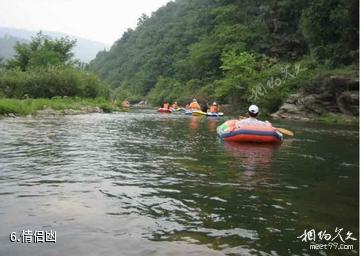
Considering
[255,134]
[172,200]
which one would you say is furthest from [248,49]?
[172,200]

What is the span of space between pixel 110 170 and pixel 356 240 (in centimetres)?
564

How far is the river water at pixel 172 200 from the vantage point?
17.0 feet

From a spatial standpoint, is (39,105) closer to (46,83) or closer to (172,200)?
(46,83)

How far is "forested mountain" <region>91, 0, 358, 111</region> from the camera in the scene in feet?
136

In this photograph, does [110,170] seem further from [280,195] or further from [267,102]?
[267,102]

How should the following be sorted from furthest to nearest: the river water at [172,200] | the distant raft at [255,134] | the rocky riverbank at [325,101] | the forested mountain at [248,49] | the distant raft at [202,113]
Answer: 1. the forested mountain at [248,49]
2. the rocky riverbank at [325,101]
3. the distant raft at [202,113]
4. the distant raft at [255,134]
5. the river water at [172,200]

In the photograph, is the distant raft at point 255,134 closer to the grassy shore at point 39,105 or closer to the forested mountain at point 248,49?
the grassy shore at point 39,105

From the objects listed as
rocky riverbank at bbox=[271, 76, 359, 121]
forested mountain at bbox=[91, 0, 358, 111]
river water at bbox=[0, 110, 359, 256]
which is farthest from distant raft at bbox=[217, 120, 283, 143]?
forested mountain at bbox=[91, 0, 358, 111]

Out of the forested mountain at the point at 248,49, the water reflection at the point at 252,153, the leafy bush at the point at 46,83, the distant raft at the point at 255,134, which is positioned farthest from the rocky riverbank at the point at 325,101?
the water reflection at the point at 252,153

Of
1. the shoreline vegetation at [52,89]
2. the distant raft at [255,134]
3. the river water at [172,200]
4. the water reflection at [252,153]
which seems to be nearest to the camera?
the river water at [172,200]

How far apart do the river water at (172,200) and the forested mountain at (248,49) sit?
31517mm

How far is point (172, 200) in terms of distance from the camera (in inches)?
279

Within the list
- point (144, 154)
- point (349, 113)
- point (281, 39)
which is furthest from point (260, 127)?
point (281, 39)

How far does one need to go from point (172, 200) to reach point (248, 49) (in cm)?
5629
